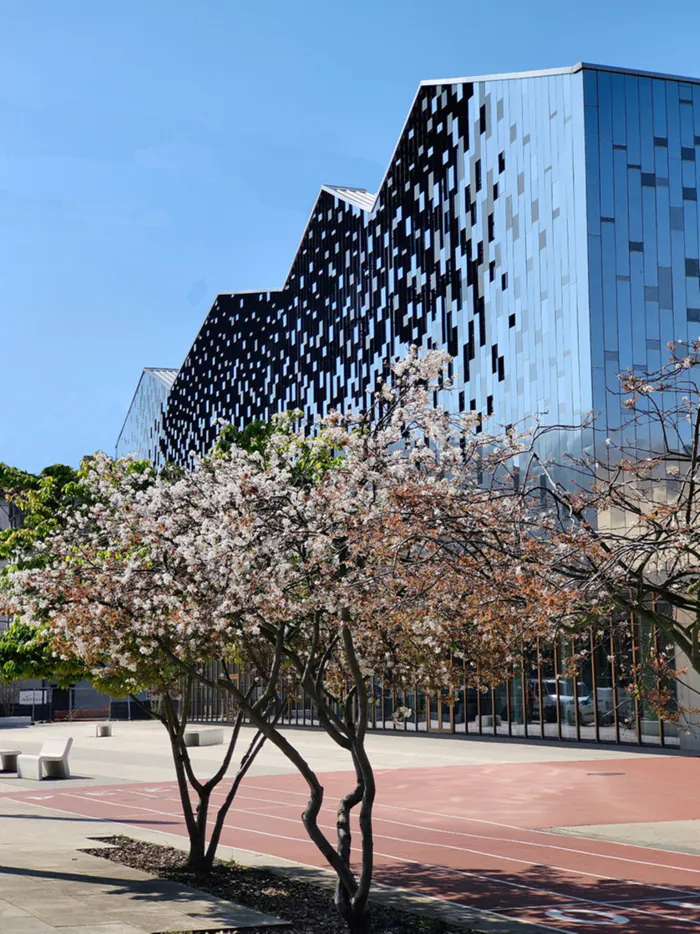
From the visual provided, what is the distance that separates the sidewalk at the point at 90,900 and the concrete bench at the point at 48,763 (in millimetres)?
14538

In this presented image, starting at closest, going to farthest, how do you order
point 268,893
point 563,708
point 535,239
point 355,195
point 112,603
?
point 112,603, point 268,893, point 563,708, point 535,239, point 355,195

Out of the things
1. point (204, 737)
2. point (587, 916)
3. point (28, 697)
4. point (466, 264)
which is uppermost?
point (466, 264)

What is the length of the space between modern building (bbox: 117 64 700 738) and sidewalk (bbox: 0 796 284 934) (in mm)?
24652

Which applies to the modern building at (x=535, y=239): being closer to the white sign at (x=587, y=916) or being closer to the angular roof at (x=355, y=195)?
the angular roof at (x=355, y=195)

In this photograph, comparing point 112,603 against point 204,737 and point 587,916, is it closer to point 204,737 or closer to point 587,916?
point 587,916

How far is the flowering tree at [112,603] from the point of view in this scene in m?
12.3

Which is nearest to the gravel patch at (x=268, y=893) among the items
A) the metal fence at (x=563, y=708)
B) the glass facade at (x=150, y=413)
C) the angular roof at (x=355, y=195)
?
the metal fence at (x=563, y=708)

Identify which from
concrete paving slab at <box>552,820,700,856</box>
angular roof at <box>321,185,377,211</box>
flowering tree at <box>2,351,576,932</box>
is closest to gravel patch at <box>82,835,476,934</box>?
flowering tree at <box>2,351,576,932</box>

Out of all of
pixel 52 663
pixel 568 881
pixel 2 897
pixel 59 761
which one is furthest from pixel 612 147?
pixel 2 897

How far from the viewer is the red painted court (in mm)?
12906

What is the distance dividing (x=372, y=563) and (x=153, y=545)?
278 centimetres

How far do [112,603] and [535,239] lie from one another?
39.5 meters

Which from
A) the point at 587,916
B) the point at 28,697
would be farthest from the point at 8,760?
the point at 28,697

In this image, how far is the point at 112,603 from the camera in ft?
40.7
